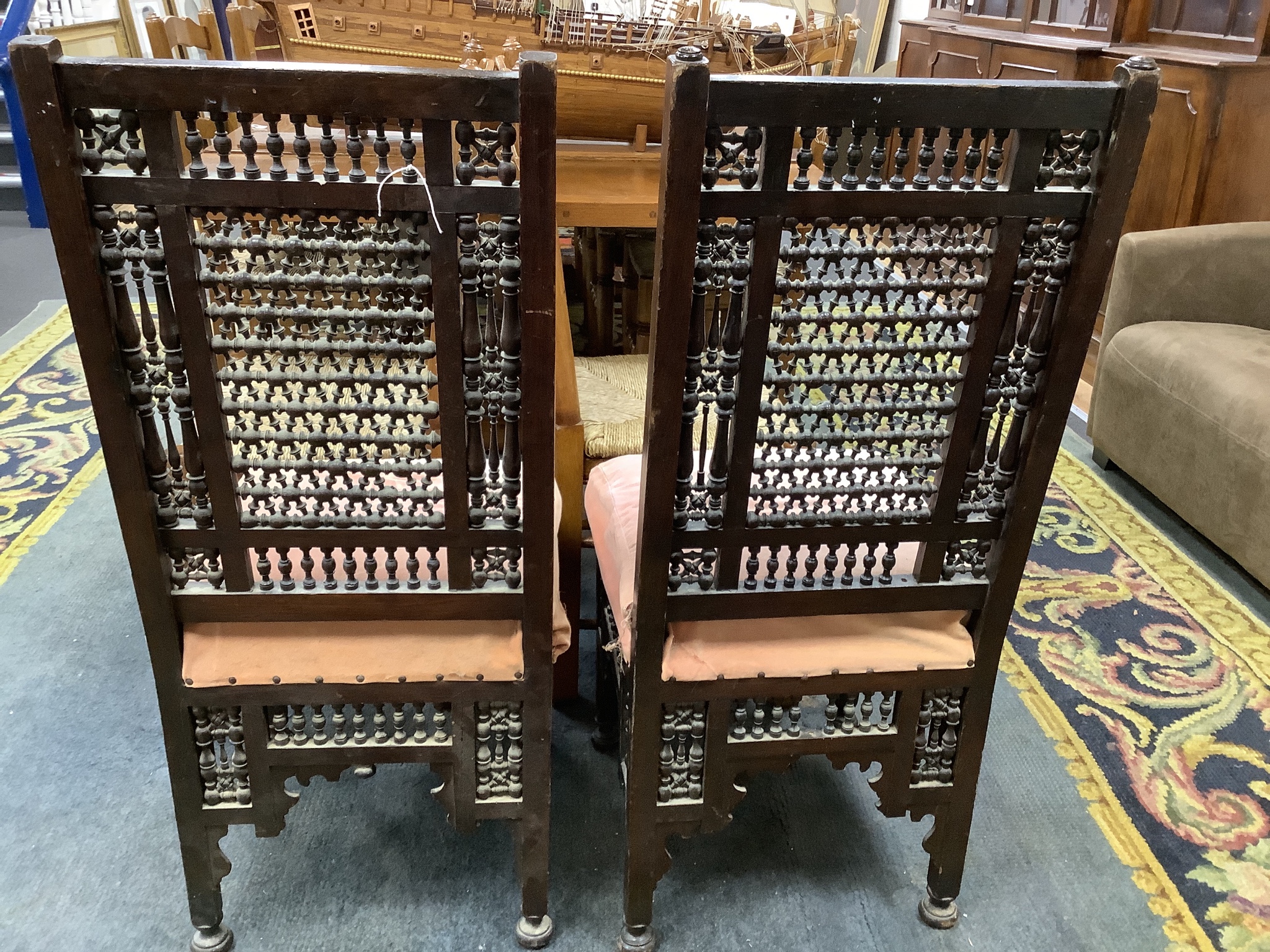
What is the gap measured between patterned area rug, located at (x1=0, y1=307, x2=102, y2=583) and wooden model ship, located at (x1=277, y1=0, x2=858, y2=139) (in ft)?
3.36

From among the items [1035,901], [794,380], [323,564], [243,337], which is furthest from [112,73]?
[1035,901]

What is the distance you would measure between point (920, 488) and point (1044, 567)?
127cm

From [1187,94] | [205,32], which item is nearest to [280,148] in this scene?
[205,32]

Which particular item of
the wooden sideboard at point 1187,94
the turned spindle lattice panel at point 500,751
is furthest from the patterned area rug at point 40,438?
the wooden sideboard at point 1187,94

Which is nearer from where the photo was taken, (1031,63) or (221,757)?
(221,757)

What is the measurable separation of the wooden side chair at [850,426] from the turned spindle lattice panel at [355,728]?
226 millimetres

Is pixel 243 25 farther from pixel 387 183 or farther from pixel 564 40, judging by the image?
pixel 387 183

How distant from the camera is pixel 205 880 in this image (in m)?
1.11

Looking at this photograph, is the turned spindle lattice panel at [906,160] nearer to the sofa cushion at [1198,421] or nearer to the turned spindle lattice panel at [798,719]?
the turned spindle lattice panel at [798,719]

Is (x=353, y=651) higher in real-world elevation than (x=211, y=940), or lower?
higher

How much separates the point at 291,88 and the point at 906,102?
49cm

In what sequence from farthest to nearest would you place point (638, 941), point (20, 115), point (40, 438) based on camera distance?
1. point (20, 115)
2. point (40, 438)
3. point (638, 941)

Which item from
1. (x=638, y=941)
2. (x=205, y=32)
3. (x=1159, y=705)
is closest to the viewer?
(x=638, y=941)

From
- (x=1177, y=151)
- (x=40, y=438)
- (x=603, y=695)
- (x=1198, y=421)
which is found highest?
(x=1177, y=151)
